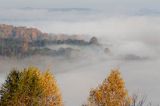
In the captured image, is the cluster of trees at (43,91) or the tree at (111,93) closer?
the tree at (111,93)

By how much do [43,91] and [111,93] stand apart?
11.1 meters

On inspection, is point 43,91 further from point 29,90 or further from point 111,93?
point 111,93

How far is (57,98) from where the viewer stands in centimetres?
9969

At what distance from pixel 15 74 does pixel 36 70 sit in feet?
16.9

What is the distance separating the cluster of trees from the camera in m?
94.3

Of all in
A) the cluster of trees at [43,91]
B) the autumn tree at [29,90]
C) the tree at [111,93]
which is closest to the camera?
the tree at [111,93]

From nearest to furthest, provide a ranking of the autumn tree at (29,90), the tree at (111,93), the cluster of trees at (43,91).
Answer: the tree at (111,93), the cluster of trees at (43,91), the autumn tree at (29,90)

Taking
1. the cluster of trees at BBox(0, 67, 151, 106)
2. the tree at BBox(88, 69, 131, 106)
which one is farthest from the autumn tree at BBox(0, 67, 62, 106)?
the tree at BBox(88, 69, 131, 106)

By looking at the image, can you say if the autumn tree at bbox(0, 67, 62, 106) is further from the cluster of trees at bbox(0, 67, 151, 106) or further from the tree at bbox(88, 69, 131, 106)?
the tree at bbox(88, 69, 131, 106)

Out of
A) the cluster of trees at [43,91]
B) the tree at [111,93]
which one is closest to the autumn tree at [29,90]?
the cluster of trees at [43,91]

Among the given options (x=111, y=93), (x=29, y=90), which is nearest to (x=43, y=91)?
(x=29, y=90)

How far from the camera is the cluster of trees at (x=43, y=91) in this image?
→ 309 ft

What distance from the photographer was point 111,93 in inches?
3725

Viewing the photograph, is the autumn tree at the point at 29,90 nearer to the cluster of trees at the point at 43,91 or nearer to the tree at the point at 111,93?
the cluster of trees at the point at 43,91
